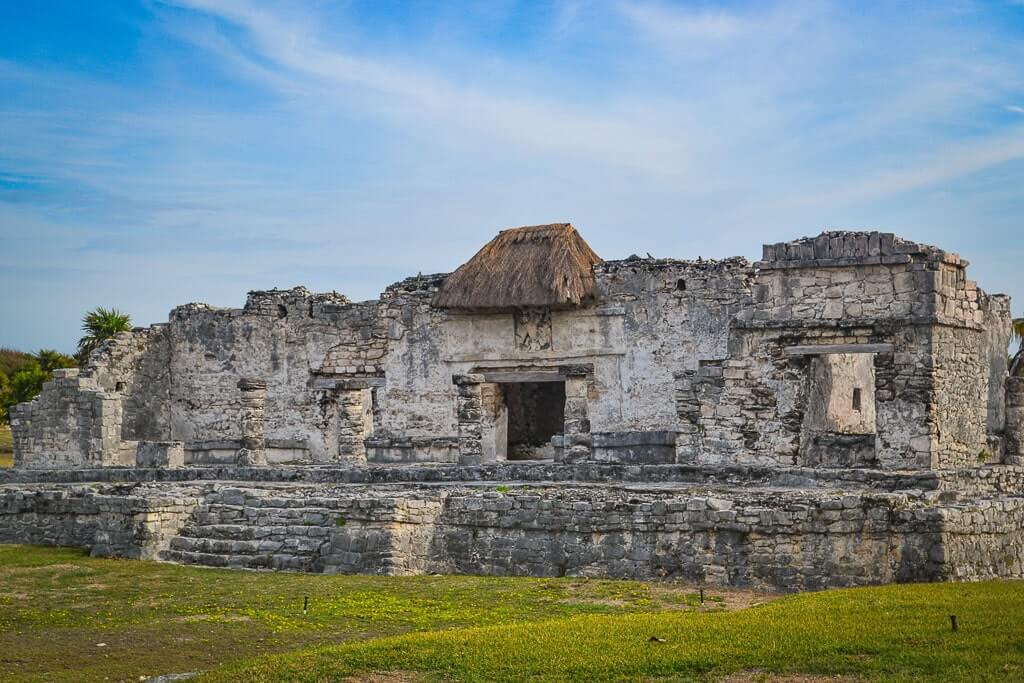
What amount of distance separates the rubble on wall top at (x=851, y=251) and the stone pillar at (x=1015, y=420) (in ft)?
10.5

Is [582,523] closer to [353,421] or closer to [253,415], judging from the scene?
[353,421]

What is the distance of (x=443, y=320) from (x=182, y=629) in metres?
15.3

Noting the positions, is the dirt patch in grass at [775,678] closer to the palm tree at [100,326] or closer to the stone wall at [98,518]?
the stone wall at [98,518]

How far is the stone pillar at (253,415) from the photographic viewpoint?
81.0ft

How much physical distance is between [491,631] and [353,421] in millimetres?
15367

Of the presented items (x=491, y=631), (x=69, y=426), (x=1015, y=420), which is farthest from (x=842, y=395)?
(x=69, y=426)

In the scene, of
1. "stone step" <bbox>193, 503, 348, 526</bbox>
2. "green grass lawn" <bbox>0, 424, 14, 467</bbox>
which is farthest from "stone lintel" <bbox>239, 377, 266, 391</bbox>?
"stone step" <bbox>193, 503, 348, 526</bbox>

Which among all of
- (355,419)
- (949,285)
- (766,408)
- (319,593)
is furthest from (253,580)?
(355,419)

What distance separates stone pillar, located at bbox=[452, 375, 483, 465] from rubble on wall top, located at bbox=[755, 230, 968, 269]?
740 cm

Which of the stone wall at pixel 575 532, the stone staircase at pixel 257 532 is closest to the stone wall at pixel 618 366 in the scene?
the stone wall at pixel 575 532

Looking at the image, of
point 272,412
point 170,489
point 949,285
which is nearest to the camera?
A: point 170,489

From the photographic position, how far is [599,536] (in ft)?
37.8

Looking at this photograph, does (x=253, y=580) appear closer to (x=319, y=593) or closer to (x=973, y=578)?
(x=319, y=593)

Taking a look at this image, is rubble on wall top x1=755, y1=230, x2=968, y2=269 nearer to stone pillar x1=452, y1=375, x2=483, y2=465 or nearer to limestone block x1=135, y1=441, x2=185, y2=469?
stone pillar x1=452, y1=375, x2=483, y2=465
